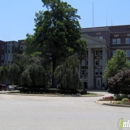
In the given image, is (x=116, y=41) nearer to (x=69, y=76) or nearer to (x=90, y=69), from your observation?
(x=90, y=69)

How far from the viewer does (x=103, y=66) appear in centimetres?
7962

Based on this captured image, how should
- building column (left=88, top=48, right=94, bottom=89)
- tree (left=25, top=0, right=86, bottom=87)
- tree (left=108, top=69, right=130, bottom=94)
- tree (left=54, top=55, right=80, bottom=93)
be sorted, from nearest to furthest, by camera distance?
tree (left=108, top=69, right=130, bottom=94) → tree (left=54, top=55, right=80, bottom=93) → tree (left=25, top=0, right=86, bottom=87) → building column (left=88, top=48, right=94, bottom=89)

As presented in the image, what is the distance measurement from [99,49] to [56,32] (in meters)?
32.1

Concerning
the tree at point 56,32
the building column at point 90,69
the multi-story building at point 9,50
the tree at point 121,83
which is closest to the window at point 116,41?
the building column at point 90,69

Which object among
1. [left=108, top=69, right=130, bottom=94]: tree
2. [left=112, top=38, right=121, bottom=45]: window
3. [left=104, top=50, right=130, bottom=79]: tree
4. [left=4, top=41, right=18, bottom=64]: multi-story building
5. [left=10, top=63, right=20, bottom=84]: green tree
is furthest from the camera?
[left=4, top=41, right=18, bottom=64]: multi-story building

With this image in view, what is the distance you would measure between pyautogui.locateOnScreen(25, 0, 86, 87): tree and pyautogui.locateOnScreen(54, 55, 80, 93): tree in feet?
34.1

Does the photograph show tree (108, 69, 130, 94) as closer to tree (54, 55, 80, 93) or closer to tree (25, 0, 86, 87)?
tree (54, 55, 80, 93)

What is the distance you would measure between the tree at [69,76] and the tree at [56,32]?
10405mm

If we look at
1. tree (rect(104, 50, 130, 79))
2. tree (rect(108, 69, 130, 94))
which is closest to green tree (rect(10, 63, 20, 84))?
tree (rect(108, 69, 130, 94))

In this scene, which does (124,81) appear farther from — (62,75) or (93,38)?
(93,38)

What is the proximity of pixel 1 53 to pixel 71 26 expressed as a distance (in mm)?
49898

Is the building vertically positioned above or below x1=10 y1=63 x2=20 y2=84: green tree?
above

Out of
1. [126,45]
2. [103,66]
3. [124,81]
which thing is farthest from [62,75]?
[126,45]

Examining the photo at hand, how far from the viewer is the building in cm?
8019
